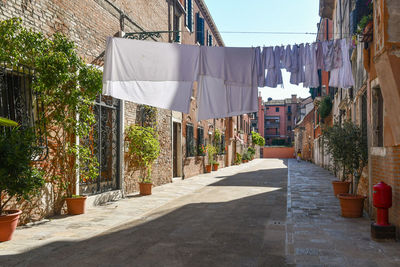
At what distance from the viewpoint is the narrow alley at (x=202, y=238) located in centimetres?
464

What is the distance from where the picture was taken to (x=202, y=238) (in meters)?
A: 5.78

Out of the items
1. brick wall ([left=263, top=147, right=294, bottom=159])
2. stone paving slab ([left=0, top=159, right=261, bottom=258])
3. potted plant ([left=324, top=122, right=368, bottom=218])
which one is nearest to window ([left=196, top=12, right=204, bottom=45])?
stone paving slab ([left=0, top=159, right=261, bottom=258])

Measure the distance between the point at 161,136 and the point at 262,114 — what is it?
63041 millimetres

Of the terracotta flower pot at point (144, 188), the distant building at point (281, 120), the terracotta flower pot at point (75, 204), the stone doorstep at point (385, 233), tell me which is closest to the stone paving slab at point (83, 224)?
the terracotta flower pot at point (75, 204)

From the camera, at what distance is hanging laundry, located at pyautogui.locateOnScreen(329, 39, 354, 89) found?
23.1ft

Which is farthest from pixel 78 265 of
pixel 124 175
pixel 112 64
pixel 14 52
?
pixel 124 175

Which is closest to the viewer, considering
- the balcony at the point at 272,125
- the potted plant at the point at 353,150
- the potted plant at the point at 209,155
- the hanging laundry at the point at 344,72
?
the hanging laundry at the point at 344,72

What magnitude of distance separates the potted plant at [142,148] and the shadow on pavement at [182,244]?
303 centimetres

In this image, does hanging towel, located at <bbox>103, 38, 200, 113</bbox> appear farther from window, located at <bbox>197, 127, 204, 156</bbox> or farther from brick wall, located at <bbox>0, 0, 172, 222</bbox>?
window, located at <bbox>197, 127, 204, 156</bbox>

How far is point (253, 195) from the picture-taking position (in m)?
11.2

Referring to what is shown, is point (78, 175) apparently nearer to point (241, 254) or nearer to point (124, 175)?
point (124, 175)

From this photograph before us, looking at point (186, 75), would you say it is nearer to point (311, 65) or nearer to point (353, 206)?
point (311, 65)

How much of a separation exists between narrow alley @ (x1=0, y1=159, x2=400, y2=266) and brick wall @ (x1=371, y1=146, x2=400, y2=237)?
1.83 feet

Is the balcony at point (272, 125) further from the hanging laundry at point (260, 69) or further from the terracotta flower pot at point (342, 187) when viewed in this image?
the hanging laundry at point (260, 69)
